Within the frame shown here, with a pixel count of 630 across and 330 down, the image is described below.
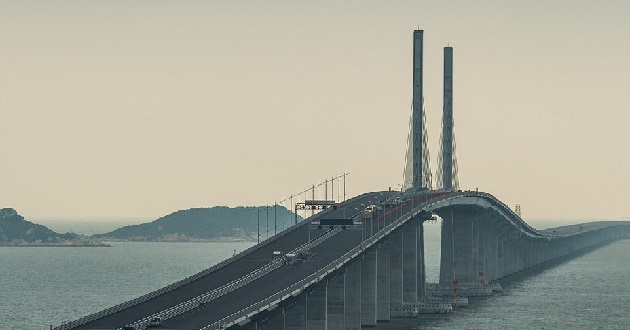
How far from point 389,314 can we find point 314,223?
59.3ft

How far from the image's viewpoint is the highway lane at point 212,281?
120 meters

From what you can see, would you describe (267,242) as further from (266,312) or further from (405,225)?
(266,312)

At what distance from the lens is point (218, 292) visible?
5305 inches

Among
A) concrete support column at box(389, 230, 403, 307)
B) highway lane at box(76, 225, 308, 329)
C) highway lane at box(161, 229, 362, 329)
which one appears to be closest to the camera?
highway lane at box(161, 229, 362, 329)

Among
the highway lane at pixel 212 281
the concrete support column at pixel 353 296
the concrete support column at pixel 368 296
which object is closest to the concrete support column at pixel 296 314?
the highway lane at pixel 212 281

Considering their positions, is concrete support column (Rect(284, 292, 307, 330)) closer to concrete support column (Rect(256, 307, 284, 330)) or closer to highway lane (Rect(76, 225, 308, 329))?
concrete support column (Rect(256, 307, 284, 330))

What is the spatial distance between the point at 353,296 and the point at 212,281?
1926 cm

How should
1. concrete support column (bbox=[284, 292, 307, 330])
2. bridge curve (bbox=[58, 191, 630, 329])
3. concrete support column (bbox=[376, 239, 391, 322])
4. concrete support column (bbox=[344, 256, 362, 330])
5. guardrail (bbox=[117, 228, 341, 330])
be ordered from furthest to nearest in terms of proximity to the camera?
concrete support column (bbox=[376, 239, 391, 322]) → concrete support column (bbox=[344, 256, 362, 330]) → concrete support column (bbox=[284, 292, 307, 330]) → bridge curve (bbox=[58, 191, 630, 329]) → guardrail (bbox=[117, 228, 341, 330])

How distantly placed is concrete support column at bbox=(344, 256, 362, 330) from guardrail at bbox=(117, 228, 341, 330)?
7499 mm

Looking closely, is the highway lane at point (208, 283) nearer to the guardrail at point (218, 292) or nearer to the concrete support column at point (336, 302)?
the guardrail at point (218, 292)

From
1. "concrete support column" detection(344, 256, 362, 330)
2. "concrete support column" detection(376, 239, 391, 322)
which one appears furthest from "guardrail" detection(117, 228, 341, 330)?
"concrete support column" detection(376, 239, 391, 322)

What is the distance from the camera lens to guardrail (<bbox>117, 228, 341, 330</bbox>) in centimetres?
11950

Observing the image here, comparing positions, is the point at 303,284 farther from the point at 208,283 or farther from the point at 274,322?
the point at 208,283

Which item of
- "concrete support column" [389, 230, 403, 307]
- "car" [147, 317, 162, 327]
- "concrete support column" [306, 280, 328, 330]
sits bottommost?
"car" [147, 317, 162, 327]
